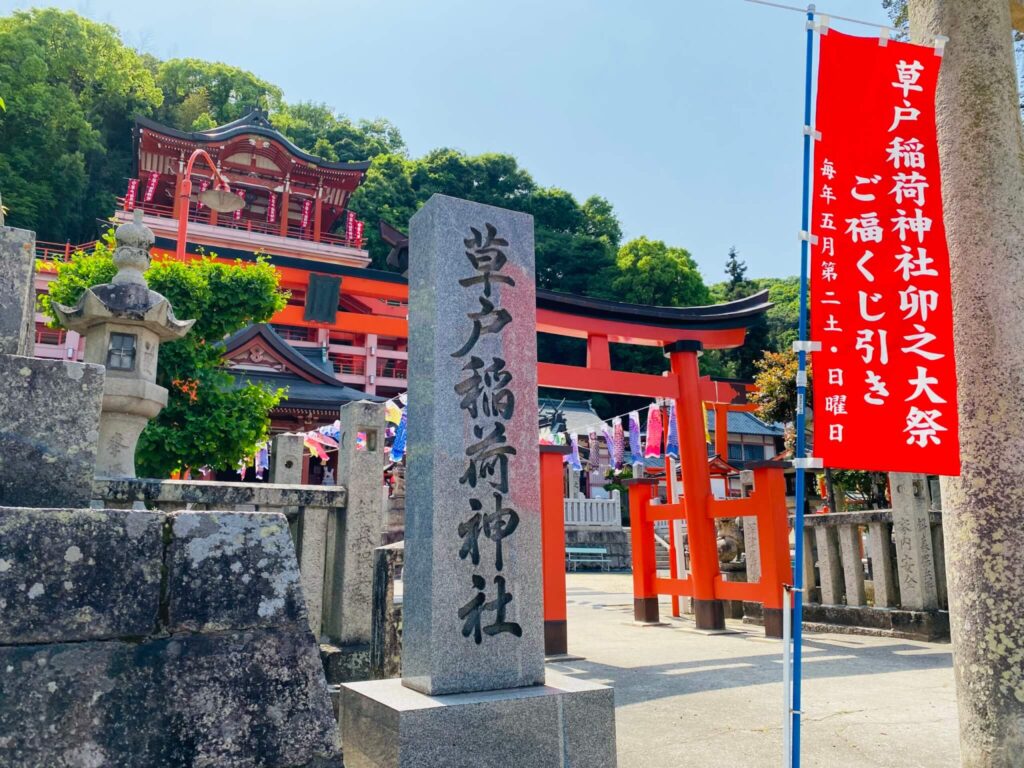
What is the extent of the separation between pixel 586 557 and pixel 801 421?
61.8ft

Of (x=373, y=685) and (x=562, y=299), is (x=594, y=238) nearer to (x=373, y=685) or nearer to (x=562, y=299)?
(x=562, y=299)

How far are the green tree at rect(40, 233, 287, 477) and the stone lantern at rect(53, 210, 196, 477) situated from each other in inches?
148

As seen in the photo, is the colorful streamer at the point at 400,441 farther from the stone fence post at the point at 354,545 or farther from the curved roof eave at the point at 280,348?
the curved roof eave at the point at 280,348

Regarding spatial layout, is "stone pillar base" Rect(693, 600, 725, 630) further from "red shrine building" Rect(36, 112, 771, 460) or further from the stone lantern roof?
the stone lantern roof

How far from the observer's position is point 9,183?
30438mm

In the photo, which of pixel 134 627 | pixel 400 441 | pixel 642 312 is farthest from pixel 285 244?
pixel 134 627

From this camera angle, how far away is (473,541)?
11.2 feet

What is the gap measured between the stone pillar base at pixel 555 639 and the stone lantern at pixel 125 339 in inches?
167

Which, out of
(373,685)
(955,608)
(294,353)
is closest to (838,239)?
(955,608)

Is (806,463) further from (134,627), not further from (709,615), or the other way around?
(709,615)

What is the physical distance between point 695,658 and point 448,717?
14.8 feet

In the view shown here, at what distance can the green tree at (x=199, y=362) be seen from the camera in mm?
10672

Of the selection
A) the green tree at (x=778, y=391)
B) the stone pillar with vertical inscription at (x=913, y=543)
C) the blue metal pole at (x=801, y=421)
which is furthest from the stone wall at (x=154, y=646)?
the green tree at (x=778, y=391)

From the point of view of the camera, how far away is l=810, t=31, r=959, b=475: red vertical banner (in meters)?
3.16
